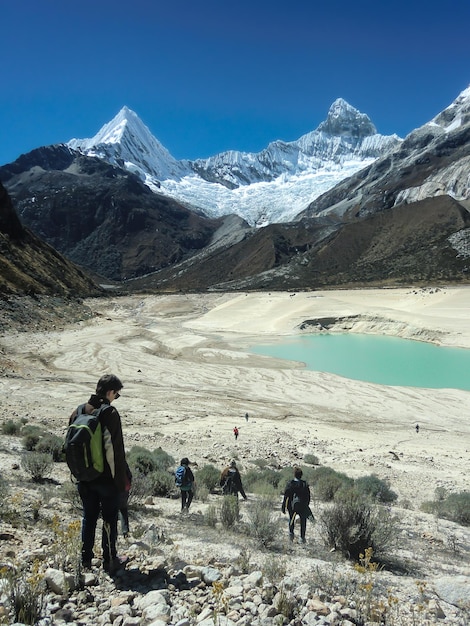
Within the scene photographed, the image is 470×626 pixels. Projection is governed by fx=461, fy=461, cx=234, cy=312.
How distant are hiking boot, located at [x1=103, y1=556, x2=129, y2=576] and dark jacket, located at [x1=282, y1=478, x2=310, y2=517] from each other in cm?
292

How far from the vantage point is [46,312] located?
153 feet

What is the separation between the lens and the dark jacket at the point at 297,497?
634cm

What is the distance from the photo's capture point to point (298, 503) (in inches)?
250

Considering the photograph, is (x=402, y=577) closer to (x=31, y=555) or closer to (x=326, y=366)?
(x=31, y=555)

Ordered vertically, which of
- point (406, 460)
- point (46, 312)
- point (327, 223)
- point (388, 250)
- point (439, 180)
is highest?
point (439, 180)

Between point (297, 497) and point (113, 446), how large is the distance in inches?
138

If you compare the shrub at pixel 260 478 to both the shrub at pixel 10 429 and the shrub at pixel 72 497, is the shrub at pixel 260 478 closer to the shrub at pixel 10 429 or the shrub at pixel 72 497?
the shrub at pixel 72 497

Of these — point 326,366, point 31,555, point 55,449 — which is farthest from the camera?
point 326,366

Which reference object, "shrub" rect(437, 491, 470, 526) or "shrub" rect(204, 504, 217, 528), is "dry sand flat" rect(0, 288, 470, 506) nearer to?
"shrub" rect(437, 491, 470, 526)

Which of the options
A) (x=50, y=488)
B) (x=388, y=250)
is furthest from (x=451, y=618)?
(x=388, y=250)

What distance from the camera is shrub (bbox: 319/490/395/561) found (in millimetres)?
5324

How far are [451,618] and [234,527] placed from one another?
2.93 m

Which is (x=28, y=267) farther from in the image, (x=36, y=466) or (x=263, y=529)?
(x=263, y=529)

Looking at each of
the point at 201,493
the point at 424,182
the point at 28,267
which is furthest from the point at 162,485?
the point at 424,182
